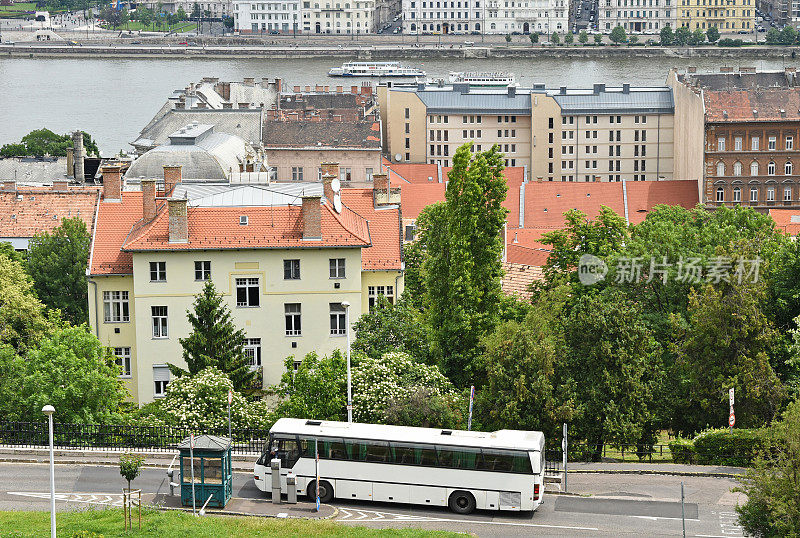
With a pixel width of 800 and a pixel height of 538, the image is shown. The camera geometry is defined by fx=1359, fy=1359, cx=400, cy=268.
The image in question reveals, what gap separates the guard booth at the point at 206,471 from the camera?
25453mm

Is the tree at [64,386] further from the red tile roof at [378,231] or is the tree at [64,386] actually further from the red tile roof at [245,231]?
the red tile roof at [378,231]

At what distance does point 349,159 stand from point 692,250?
177 ft

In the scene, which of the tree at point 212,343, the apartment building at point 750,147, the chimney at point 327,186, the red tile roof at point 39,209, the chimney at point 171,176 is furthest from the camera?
the apartment building at point 750,147

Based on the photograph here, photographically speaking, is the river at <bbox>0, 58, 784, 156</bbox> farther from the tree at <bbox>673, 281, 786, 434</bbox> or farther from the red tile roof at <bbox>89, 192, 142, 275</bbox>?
the tree at <bbox>673, 281, 786, 434</bbox>

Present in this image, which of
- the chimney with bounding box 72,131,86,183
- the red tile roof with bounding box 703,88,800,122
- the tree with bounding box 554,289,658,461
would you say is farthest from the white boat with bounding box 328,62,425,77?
the tree with bounding box 554,289,658,461

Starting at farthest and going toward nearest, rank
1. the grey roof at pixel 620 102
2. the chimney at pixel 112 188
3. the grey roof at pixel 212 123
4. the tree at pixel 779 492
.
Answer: the grey roof at pixel 620 102
the grey roof at pixel 212 123
the chimney at pixel 112 188
the tree at pixel 779 492

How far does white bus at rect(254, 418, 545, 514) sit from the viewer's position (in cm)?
2580

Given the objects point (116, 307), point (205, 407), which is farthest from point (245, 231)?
point (205, 407)

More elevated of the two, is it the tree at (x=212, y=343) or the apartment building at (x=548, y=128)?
the apartment building at (x=548, y=128)

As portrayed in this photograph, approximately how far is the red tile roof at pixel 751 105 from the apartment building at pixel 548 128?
16785mm

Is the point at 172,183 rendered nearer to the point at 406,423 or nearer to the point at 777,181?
the point at 406,423

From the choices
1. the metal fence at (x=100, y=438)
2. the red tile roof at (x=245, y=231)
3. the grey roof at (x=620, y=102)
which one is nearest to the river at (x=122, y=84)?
the grey roof at (x=620, y=102)

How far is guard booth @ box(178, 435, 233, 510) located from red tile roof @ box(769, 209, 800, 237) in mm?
42565

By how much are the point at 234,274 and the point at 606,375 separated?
11939mm
